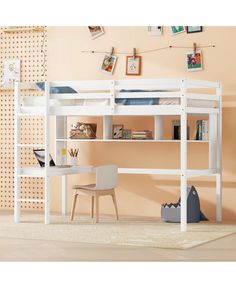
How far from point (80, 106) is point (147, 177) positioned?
1211mm

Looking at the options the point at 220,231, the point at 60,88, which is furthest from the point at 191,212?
the point at 60,88

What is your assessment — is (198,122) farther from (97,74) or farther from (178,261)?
(178,261)

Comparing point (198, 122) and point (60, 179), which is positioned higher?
point (198, 122)

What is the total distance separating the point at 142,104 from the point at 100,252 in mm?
1909

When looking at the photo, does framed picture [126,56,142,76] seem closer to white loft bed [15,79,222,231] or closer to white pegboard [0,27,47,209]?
white loft bed [15,79,222,231]

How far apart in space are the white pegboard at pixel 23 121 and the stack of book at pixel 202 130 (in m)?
1.90

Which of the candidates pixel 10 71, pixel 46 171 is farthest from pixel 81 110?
pixel 10 71

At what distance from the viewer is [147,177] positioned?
771 centimetres

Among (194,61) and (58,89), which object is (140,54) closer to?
(194,61)

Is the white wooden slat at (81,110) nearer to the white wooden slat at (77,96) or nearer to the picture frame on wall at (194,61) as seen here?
the white wooden slat at (77,96)

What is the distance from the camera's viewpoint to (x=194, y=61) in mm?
7453

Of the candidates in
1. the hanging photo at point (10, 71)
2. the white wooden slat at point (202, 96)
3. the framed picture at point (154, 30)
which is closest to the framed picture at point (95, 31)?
the framed picture at point (154, 30)

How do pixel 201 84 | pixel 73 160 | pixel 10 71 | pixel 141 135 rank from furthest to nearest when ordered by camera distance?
pixel 10 71 → pixel 73 160 → pixel 141 135 → pixel 201 84

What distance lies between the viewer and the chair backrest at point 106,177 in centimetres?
695
